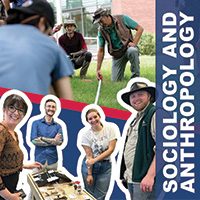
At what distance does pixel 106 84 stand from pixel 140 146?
32cm

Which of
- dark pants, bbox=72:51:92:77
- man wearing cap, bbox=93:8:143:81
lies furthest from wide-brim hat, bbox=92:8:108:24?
dark pants, bbox=72:51:92:77

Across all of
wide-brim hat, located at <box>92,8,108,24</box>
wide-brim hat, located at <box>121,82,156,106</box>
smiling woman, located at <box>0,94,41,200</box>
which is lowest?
smiling woman, located at <box>0,94,41,200</box>

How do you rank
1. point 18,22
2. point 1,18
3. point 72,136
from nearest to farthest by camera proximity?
point 18,22, point 1,18, point 72,136

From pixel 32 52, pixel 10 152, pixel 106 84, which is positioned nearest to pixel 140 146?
pixel 106 84

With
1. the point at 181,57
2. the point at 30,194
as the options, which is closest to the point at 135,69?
the point at 181,57

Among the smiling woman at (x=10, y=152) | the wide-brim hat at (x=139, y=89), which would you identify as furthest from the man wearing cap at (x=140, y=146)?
the smiling woman at (x=10, y=152)

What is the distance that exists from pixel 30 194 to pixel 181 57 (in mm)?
892

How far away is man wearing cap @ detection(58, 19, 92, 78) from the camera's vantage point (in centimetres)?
223

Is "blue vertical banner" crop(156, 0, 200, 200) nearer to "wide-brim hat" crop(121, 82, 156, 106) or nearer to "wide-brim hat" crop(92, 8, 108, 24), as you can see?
"wide-brim hat" crop(121, 82, 156, 106)

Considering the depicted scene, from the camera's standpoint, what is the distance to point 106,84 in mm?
2270

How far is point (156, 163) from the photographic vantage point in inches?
90.7

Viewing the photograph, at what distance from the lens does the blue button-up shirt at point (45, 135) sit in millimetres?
2297

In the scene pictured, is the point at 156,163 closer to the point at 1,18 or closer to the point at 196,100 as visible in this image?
the point at 196,100

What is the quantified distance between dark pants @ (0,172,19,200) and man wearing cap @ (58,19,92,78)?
20.9 inches
